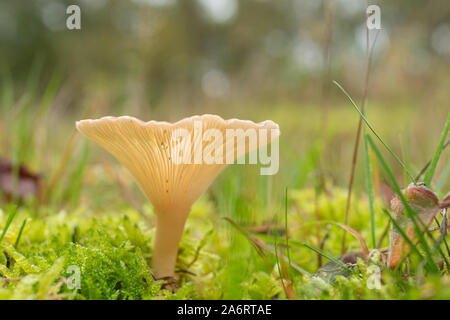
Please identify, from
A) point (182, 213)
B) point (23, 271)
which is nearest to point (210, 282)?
point (182, 213)

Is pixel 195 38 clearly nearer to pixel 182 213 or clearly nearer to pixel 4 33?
pixel 4 33
